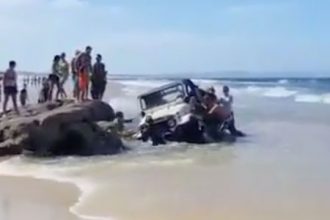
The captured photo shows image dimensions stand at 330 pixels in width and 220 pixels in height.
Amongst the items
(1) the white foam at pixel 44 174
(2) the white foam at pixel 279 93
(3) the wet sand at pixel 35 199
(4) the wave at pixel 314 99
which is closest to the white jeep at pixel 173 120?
(1) the white foam at pixel 44 174

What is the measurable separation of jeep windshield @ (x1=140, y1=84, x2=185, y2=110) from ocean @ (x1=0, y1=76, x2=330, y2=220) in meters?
1.89

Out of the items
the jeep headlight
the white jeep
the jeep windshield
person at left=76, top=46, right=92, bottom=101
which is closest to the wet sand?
the white jeep

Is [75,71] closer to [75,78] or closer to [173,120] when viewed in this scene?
[75,78]

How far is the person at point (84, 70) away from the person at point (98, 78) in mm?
271

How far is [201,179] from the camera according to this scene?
1353 cm

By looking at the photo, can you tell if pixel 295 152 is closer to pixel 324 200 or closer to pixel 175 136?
pixel 175 136

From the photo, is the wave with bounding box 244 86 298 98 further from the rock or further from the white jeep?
the rock

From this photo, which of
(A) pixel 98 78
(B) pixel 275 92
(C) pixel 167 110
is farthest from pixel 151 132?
(B) pixel 275 92

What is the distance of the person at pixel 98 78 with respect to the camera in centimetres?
2138

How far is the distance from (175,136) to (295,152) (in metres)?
3.20

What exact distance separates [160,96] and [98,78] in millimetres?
1896

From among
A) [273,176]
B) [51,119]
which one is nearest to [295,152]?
[273,176]

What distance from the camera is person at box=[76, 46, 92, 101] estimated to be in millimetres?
20812

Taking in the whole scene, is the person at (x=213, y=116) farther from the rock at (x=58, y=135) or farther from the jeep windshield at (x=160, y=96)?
the rock at (x=58, y=135)
